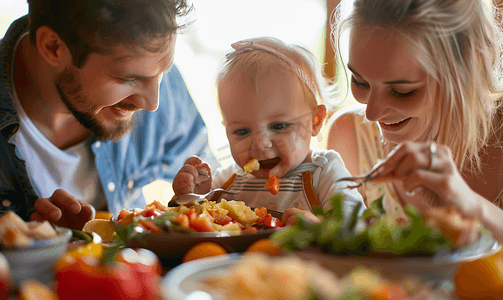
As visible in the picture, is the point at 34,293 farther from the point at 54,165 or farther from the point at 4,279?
the point at 54,165

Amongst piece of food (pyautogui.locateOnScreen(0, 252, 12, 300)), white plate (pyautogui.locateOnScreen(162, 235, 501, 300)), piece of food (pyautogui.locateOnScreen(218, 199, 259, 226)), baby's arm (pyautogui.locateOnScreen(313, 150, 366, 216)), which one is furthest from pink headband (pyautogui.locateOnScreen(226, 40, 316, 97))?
piece of food (pyautogui.locateOnScreen(0, 252, 12, 300))

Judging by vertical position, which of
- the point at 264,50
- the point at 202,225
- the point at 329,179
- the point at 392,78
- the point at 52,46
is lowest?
the point at 329,179

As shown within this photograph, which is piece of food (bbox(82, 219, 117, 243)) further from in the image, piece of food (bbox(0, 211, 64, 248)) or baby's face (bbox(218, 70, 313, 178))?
baby's face (bbox(218, 70, 313, 178))

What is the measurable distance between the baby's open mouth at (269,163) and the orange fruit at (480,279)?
0.99m

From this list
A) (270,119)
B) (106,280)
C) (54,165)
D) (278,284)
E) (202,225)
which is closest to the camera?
(278,284)

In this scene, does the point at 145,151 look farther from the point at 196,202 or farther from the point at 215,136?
the point at 196,202

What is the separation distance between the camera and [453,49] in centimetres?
119

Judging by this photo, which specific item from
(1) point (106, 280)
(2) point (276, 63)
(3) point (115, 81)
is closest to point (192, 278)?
(1) point (106, 280)

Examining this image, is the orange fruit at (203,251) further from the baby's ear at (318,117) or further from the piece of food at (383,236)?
the baby's ear at (318,117)

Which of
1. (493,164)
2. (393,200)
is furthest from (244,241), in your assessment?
(493,164)

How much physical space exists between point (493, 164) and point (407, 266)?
1.36 meters

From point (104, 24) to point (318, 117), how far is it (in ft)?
3.29

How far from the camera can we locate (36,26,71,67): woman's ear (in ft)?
5.13

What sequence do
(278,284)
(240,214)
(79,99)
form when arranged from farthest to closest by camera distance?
(79,99)
(240,214)
(278,284)
